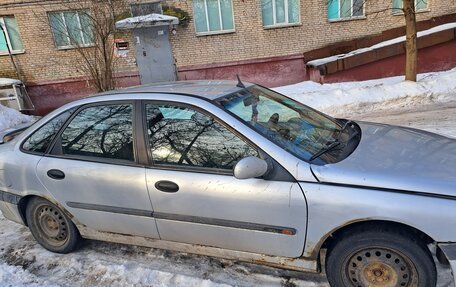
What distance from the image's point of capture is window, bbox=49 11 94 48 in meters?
11.0

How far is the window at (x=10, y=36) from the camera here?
11.0 meters

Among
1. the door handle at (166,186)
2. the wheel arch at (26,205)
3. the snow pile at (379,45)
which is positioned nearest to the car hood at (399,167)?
the door handle at (166,186)

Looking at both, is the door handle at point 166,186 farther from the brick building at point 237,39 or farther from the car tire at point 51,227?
the brick building at point 237,39

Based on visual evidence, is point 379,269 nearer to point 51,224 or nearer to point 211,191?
point 211,191

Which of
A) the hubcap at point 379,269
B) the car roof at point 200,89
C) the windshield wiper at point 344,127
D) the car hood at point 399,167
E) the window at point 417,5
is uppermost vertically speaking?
the window at point 417,5

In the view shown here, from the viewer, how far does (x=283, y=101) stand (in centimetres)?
311

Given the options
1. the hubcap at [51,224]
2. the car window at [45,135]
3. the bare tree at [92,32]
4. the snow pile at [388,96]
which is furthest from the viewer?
the bare tree at [92,32]

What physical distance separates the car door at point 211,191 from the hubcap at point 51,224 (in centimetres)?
110

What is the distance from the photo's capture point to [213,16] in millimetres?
11406

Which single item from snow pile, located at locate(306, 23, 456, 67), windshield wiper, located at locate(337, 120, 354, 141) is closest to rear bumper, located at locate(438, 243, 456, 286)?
windshield wiper, located at locate(337, 120, 354, 141)

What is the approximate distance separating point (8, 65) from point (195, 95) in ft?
37.3

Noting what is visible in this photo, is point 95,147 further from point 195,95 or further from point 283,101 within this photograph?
point 283,101

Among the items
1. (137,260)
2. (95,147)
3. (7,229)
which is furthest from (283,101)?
(7,229)

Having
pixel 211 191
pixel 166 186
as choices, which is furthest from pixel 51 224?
pixel 211 191
